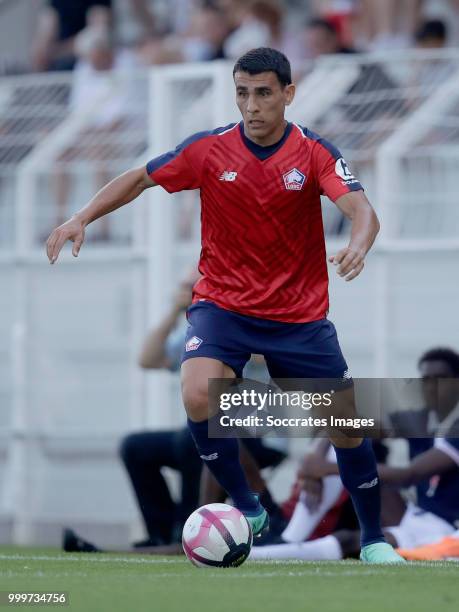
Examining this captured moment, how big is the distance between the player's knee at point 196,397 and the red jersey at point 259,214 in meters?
0.45

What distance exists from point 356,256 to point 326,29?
6.50 meters

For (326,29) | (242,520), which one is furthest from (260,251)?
(326,29)

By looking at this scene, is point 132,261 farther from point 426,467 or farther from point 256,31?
point 426,467

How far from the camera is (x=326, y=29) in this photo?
13.2 metres

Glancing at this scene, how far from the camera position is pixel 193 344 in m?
7.80

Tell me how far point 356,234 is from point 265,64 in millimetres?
1021

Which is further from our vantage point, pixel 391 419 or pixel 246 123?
pixel 391 419

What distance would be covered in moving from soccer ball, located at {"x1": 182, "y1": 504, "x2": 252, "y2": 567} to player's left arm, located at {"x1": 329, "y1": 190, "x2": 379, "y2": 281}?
49.2 inches

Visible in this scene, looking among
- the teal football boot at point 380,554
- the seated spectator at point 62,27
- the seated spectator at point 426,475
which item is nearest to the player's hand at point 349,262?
the teal football boot at point 380,554

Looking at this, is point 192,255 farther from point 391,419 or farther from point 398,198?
point 391,419

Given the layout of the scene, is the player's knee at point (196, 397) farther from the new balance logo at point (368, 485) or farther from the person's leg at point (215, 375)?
the new balance logo at point (368, 485)

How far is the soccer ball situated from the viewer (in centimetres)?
733

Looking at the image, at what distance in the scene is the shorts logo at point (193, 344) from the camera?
778cm

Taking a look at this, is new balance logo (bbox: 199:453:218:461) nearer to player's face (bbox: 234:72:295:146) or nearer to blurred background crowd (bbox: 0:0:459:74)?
player's face (bbox: 234:72:295:146)
